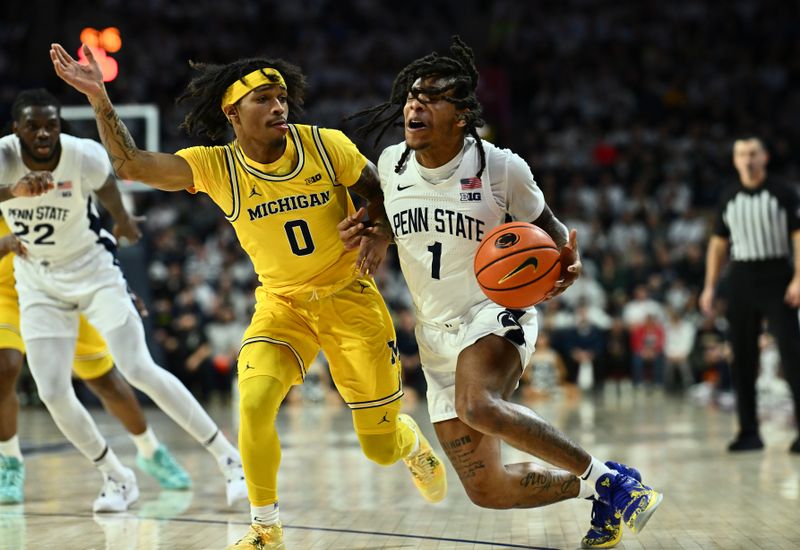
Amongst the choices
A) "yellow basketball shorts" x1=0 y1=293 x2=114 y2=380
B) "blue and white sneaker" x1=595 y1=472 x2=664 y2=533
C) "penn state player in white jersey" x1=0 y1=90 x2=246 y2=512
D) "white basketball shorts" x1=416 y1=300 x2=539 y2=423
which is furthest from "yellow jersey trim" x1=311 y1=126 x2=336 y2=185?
"yellow basketball shorts" x1=0 y1=293 x2=114 y2=380

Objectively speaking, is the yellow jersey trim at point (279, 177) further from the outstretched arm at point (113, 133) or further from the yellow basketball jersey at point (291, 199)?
the outstretched arm at point (113, 133)

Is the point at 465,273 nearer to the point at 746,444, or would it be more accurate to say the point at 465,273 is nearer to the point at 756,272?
the point at 756,272

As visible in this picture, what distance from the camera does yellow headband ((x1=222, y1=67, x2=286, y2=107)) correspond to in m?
4.78

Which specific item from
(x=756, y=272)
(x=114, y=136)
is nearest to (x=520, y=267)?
(x=114, y=136)

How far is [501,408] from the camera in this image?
172 inches

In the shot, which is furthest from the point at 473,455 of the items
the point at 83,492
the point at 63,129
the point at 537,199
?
the point at 63,129

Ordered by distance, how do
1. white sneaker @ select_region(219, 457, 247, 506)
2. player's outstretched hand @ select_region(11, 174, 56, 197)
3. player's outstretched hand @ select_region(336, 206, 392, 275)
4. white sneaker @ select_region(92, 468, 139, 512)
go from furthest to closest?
white sneaker @ select_region(219, 457, 247, 506) → white sneaker @ select_region(92, 468, 139, 512) → player's outstretched hand @ select_region(11, 174, 56, 197) → player's outstretched hand @ select_region(336, 206, 392, 275)

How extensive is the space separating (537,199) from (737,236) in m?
3.98

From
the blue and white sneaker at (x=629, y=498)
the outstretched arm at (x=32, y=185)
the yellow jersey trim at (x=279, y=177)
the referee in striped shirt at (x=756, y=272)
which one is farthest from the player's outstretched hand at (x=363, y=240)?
the referee in striped shirt at (x=756, y=272)

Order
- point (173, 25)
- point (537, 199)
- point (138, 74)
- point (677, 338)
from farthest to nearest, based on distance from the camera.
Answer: point (173, 25), point (138, 74), point (677, 338), point (537, 199)

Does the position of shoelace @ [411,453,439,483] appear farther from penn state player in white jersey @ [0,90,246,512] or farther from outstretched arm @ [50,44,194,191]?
outstretched arm @ [50,44,194,191]

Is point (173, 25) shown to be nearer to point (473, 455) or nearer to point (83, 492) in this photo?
point (83, 492)

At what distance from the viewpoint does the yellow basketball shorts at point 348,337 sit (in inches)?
193

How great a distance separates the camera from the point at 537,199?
4.77 m
